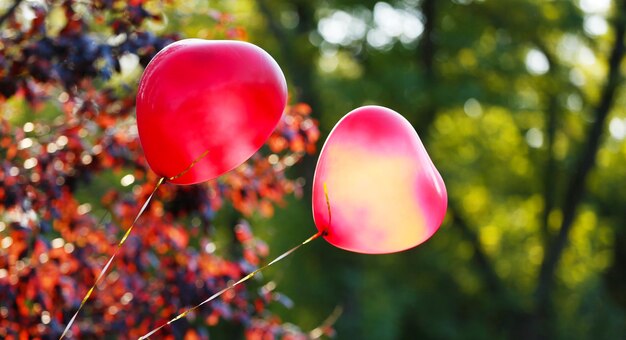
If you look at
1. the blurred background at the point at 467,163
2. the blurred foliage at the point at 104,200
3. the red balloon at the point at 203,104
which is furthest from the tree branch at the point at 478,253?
the red balloon at the point at 203,104

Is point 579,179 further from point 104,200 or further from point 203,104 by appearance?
point 203,104

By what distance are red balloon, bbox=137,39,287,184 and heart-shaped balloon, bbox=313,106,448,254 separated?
0.73 ft

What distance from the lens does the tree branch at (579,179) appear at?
31.4 feet

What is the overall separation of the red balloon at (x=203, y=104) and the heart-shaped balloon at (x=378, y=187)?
0.22 meters

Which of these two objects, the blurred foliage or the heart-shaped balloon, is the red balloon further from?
the blurred foliage

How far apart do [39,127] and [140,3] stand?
91cm

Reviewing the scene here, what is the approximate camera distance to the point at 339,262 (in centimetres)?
1018

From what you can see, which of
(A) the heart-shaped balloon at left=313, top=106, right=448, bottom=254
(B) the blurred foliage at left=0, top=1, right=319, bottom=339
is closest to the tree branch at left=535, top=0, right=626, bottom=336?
(B) the blurred foliage at left=0, top=1, right=319, bottom=339

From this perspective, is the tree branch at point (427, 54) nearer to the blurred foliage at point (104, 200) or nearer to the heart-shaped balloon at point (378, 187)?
the blurred foliage at point (104, 200)

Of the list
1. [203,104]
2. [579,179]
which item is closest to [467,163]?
[579,179]

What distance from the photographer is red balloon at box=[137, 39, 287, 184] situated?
2.06m

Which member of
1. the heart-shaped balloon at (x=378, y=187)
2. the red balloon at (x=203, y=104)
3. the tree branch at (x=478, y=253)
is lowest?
the tree branch at (x=478, y=253)

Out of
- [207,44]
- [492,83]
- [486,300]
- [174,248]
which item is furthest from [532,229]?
[207,44]

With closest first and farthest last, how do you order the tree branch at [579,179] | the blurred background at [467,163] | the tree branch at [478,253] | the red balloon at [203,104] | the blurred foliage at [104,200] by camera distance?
the red balloon at [203,104] → the blurred foliage at [104,200] → the blurred background at [467,163] → the tree branch at [579,179] → the tree branch at [478,253]
